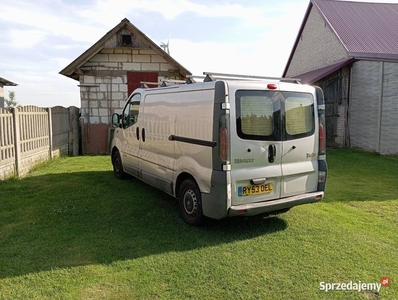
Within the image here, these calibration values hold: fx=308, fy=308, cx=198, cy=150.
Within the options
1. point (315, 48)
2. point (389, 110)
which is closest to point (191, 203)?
point (389, 110)

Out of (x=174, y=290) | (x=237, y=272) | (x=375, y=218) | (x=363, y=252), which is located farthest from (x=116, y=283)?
(x=375, y=218)

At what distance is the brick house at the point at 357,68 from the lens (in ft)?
40.1

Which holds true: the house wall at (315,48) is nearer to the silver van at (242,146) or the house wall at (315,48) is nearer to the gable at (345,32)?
the gable at (345,32)

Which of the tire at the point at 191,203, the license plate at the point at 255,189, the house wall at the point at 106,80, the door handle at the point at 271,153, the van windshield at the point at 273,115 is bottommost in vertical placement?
the tire at the point at 191,203

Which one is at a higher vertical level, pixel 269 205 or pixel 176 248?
pixel 269 205

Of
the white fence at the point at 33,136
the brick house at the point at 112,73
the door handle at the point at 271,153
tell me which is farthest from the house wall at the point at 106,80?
the door handle at the point at 271,153

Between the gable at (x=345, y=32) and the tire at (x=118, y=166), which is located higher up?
the gable at (x=345, y=32)

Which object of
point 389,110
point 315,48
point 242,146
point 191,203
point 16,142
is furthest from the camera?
point 315,48

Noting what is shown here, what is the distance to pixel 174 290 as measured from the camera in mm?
3062

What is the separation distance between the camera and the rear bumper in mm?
4078

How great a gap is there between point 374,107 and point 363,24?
→ 7.08m

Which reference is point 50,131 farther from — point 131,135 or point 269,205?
point 269,205

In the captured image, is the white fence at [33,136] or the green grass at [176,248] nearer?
the green grass at [176,248]

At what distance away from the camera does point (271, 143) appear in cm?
430
